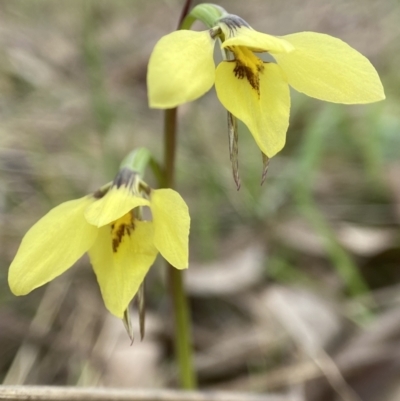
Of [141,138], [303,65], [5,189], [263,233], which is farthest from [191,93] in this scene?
[141,138]

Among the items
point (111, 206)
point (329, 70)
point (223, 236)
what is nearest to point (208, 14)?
point (329, 70)

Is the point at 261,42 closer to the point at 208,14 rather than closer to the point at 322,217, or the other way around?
the point at 208,14

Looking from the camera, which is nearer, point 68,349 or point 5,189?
point 68,349

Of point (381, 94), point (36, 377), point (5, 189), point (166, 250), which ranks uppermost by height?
point (381, 94)

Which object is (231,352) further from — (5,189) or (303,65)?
(5,189)

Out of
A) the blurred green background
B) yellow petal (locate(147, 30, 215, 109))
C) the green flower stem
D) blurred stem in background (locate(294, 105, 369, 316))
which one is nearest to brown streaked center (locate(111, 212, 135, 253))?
the green flower stem

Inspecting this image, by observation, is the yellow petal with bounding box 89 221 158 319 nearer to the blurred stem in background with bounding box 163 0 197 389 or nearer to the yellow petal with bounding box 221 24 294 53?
the blurred stem in background with bounding box 163 0 197 389

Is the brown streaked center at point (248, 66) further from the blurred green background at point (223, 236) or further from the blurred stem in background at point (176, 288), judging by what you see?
the blurred green background at point (223, 236)

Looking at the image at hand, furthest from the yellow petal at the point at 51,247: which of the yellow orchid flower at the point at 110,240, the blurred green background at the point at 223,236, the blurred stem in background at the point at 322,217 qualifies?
the blurred stem in background at the point at 322,217
